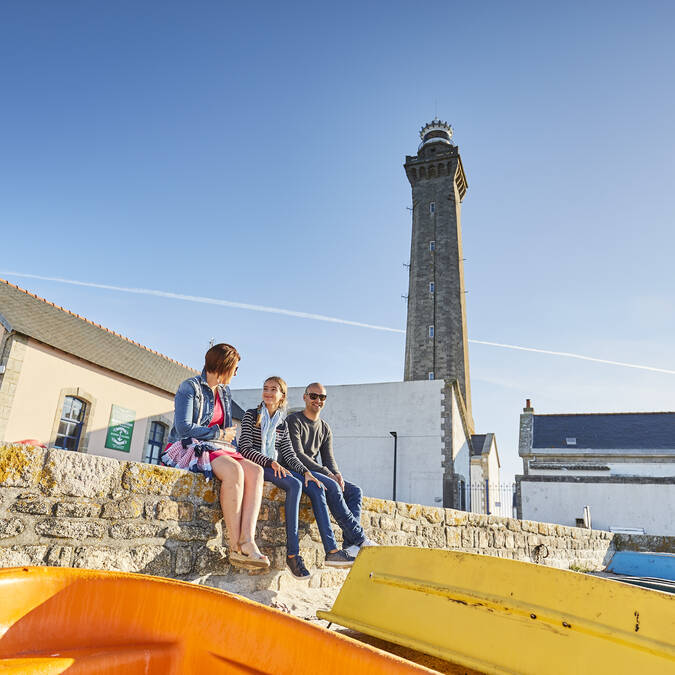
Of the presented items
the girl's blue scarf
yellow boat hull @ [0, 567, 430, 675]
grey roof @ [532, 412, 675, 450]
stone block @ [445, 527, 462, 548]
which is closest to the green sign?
stone block @ [445, 527, 462, 548]

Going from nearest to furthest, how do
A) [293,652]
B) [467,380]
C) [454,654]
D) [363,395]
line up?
[293,652], [454,654], [363,395], [467,380]

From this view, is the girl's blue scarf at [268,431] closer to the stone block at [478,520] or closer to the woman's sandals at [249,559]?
the woman's sandals at [249,559]

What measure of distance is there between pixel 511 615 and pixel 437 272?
32.0 meters

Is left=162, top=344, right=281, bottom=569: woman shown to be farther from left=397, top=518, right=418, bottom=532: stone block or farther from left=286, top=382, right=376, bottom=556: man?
left=397, top=518, right=418, bottom=532: stone block

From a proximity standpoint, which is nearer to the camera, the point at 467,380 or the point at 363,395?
the point at 363,395

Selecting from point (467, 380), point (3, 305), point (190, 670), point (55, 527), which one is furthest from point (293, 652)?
point (467, 380)

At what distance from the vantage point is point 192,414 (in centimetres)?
350

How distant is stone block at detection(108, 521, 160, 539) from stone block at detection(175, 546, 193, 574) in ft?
0.69

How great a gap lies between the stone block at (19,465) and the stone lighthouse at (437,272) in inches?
1122

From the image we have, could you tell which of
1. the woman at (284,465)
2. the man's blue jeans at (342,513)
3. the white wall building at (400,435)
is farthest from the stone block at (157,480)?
the white wall building at (400,435)

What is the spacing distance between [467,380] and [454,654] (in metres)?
30.3

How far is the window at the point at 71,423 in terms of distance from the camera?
1572 cm

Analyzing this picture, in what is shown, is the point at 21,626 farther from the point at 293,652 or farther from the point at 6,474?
the point at 6,474

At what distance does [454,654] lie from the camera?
2039 mm
